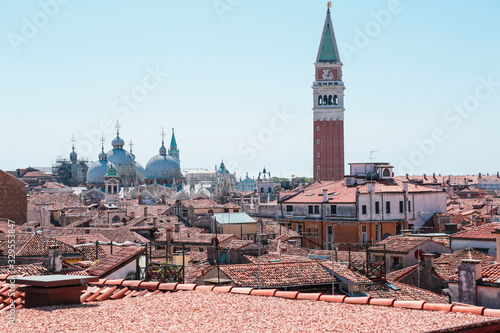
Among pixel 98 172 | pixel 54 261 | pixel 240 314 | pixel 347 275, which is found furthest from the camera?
pixel 98 172

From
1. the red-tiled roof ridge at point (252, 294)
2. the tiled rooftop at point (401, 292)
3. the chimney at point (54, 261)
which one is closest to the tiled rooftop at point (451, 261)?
the tiled rooftop at point (401, 292)

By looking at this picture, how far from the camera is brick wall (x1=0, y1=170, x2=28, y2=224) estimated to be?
96.6ft

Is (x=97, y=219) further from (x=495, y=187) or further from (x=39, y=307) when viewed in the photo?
(x=495, y=187)

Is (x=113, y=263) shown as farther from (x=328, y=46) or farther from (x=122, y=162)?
(x=122, y=162)

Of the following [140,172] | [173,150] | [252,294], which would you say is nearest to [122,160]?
[140,172]

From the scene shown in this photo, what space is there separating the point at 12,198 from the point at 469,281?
22.8 m

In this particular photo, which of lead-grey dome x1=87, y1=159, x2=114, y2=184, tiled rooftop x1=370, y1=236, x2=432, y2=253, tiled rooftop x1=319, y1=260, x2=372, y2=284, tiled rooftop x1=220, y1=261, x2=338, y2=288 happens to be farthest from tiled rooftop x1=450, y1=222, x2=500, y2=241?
lead-grey dome x1=87, y1=159, x2=114, y2=184

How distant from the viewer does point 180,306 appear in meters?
6.75

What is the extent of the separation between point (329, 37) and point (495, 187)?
116ft

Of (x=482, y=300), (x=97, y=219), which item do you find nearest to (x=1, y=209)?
Answer: (x=97, y=219)

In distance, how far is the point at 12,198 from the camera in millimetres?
29906

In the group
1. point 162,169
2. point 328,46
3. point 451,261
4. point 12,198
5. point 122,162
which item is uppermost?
point 328,46

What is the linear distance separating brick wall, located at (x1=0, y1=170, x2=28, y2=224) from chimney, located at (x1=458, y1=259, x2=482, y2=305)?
22158 mm

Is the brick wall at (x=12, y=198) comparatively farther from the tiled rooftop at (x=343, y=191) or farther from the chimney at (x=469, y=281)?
the chimney at (x=469, y=281)
